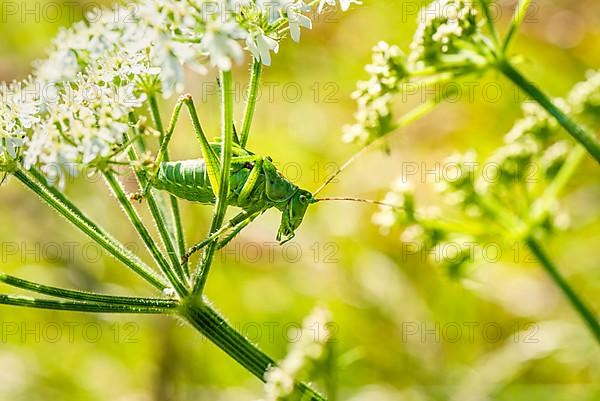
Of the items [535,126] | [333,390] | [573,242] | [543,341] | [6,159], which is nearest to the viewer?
[333,390]

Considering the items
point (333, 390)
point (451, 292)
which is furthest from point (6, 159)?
point (451, 292)

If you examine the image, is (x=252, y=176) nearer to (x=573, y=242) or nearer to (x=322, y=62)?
(x=573, y=242)

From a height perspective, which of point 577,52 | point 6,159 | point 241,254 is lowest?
point 6,159

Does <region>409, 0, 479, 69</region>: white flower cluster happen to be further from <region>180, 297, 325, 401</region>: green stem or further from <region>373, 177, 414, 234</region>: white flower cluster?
<region>180, 297, 325, 401</region>: green stem

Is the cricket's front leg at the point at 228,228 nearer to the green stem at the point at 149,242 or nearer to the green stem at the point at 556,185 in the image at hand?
the green stem at the point at 149,242

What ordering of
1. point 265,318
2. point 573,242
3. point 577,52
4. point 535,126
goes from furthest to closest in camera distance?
point 577,52
point 265,318
point 573,242
point 535,126

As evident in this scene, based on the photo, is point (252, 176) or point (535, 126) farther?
point (535, 126)

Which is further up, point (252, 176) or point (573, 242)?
point (573, 242)

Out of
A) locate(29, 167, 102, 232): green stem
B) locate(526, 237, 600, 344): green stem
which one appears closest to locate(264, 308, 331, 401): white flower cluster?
locate(29, 167, 102, 232): green stem

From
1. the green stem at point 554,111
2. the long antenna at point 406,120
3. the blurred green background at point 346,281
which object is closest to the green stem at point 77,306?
the long antenna at point 406,120
